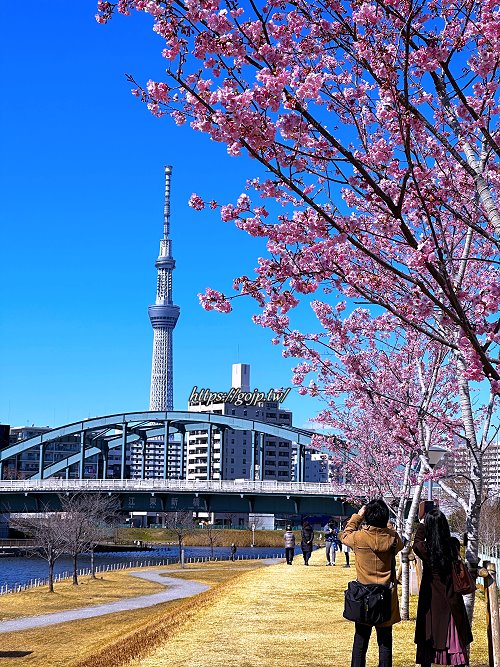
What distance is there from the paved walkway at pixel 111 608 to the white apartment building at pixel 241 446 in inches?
4149

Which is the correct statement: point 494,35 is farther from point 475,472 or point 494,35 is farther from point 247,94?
point 475,472

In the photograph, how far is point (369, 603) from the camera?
8.33m

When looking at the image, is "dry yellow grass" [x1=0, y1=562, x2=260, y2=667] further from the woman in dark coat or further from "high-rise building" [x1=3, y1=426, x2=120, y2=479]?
"high-rise building" [x1=3, y1=426, x2=120, y2=479]

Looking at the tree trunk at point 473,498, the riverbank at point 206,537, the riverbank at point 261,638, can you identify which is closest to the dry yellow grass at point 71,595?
the riverbank at point 261,638

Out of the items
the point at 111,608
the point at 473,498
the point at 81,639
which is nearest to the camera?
the point at 473,498

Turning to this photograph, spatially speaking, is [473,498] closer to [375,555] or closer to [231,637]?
[375,555]

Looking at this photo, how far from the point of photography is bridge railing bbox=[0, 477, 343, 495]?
6650cm

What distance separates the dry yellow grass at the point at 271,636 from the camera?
11656mm

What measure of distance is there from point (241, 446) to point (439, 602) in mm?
137698

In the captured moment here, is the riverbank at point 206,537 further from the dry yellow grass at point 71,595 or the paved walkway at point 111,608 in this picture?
the paved walkway at point 111,608

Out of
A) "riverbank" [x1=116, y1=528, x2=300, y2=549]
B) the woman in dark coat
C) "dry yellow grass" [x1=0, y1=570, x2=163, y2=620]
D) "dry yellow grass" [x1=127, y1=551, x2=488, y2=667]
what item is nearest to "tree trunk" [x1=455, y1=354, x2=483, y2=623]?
the woman in dark coat

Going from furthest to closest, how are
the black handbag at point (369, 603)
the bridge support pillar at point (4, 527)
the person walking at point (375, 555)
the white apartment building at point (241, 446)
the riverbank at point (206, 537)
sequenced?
the white apartment building at point (241, 446) → the bridge support pillar at point (4, 527) → the riverbank at point (206, 537) → the person walking at point (375, 555) → the black handbag at point (369, 603)

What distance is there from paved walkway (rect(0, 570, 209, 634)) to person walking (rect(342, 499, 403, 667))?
48.3 ft

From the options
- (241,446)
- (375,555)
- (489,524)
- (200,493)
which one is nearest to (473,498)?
A: (375,555)
